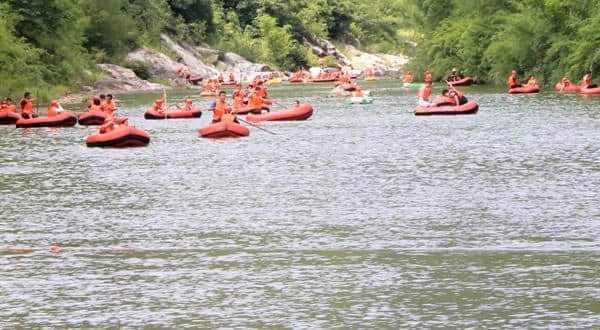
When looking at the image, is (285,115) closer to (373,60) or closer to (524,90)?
(524,90)

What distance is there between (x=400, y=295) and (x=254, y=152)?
1722cm

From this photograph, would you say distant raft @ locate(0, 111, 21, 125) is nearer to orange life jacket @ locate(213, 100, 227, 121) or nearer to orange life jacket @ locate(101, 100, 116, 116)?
orange life jacket @ locate(101, 100, 116, 116)

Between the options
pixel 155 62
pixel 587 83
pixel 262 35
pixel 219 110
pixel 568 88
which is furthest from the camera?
pixel 262 35

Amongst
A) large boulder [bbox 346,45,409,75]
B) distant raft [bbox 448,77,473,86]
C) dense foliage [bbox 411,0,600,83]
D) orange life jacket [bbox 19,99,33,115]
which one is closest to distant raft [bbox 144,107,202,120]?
orange life jacket [bbox 19,99,33,115]

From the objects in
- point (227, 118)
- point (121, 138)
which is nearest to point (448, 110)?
point (227, 118)

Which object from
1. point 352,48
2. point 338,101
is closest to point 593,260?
point 338,101

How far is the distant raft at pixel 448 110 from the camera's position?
41.3 meters

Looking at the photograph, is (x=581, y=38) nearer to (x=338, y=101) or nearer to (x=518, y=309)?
(x=338, y=101)

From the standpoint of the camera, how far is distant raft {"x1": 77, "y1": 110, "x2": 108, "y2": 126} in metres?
41.2

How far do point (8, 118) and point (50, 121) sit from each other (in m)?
2.42

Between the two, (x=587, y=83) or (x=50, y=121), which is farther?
(x=587, y=83)

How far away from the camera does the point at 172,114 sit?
43594 mm

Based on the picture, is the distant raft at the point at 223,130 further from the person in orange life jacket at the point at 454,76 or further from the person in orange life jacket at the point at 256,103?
the person in orange life jacket at the point at 454,76

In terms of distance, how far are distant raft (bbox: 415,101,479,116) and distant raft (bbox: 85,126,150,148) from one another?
13139 millimetres
